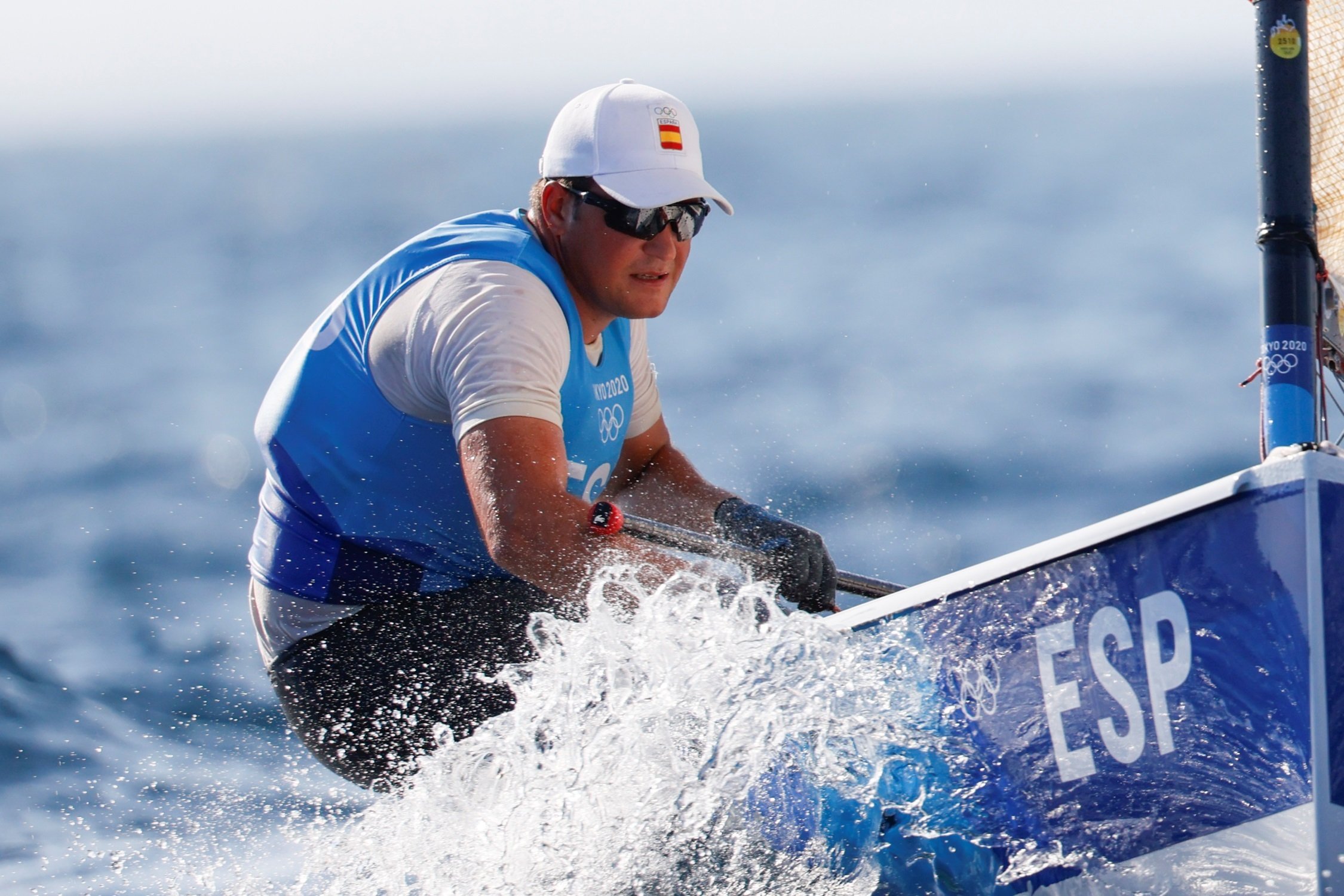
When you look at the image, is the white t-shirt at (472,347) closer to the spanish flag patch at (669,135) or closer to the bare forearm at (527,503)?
the bare forearm at (527,503)

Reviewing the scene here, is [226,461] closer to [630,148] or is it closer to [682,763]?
[630,148]

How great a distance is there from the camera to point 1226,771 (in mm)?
1769

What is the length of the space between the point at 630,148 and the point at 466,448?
674mm

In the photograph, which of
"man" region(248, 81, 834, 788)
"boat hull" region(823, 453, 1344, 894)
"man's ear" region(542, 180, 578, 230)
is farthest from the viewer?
"man's ear" region(542, 180, 578, 230)

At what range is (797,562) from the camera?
8.79ft

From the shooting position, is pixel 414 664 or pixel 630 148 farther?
pixel 414 664

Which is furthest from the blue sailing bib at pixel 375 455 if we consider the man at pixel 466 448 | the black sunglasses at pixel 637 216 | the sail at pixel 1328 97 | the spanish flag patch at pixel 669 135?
the sail at pixel 1328 97

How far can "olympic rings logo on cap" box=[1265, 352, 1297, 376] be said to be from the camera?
2211 millimetres

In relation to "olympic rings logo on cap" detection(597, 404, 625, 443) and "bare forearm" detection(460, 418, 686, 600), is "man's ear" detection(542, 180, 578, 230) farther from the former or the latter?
"bare forearm" detection(460, 418, 686, 600)

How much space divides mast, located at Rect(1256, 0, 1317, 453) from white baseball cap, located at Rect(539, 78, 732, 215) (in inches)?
37.3

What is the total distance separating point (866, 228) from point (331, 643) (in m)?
15.3

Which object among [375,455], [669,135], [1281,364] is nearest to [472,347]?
[375,455]

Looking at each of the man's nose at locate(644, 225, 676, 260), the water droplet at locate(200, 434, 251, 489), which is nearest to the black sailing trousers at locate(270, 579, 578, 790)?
the man's nose at locate(644, 225, 676, 260)

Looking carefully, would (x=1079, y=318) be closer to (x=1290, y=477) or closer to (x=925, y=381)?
(x=925, y=381)
